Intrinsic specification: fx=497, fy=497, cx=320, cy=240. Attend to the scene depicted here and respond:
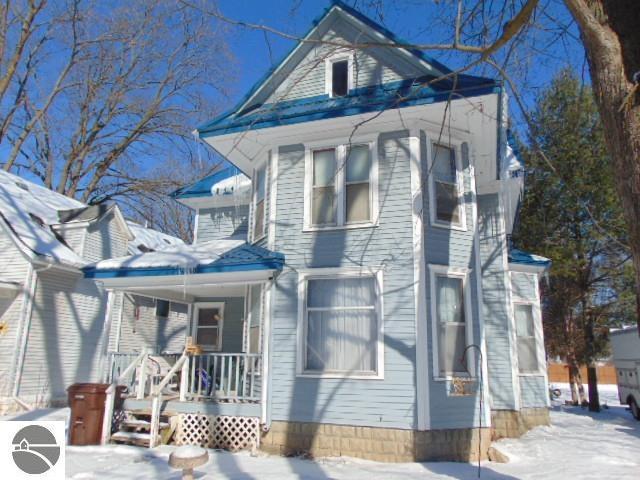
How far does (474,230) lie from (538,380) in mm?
4703

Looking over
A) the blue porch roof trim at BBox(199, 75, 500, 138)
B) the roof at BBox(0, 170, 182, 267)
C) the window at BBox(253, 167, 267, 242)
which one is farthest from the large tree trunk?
the roof at BBox(0, 170, 182, 267)

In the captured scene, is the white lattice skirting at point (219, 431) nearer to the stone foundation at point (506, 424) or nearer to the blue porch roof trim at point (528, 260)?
the stone foundation at point (506, 424)

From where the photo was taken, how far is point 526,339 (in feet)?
37.8

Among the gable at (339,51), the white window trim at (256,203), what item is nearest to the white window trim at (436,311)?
the white window trim at (256,203)

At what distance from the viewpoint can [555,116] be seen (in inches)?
737

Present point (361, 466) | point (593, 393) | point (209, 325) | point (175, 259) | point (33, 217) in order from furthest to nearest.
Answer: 1. point (593, 393)
2. point (33, 217)
3. point (209, 325)
4. point (175, 259)
5. point (361, 466)

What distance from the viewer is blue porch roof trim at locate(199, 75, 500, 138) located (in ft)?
25.6

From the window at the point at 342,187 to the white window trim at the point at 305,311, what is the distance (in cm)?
82

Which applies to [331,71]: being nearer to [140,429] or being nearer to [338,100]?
[338,100]

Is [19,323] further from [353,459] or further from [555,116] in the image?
[555,116]

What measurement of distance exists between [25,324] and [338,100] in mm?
9673

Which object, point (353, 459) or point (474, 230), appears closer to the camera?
point (353, 459)

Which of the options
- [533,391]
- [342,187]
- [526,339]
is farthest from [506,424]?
[342,187]

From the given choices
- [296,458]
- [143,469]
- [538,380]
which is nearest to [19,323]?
[143,469]
